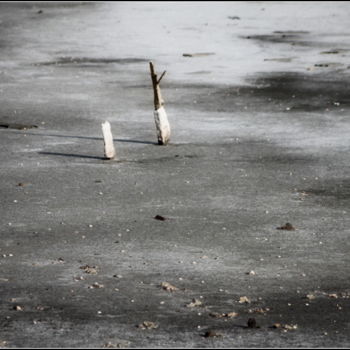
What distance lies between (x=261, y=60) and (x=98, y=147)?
38.7ft

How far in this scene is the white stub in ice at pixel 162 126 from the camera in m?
19.9

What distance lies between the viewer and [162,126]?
65.8 feet

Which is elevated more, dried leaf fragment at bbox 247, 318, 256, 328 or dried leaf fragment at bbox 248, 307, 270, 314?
dried leaf fragment at bbox 247, 318, 256, 328

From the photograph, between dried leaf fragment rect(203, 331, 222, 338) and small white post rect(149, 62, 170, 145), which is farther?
small white post rect(149, 62, 170, 145)

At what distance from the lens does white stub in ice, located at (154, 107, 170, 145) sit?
19.9m

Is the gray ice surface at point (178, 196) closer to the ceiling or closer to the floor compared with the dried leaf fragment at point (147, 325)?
closer to the floor

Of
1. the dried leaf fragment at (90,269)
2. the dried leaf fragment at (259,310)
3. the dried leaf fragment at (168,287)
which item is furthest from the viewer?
the dried leaf fragment at (90,269)

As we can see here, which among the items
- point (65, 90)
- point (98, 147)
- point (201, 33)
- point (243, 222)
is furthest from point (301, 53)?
point (243, 222)

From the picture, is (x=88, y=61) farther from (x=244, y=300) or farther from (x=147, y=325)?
(x=147, y=325)

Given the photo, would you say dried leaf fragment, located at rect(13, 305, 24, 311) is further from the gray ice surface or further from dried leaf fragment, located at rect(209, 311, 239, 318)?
dried leaf fragment, located at rect(209, 311, 239, 318)

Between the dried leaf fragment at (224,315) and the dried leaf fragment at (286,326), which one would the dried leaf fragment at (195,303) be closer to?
the dried leaf fragment at (224,315)

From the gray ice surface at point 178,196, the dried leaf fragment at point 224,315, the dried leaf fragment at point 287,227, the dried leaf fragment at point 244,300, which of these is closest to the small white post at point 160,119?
the gray ice surface at point 178,196

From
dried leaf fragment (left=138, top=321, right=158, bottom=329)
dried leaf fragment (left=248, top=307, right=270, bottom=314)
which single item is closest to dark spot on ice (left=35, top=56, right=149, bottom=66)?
dried leaf fragment (left=248, top=307, right=270, bottom=314)

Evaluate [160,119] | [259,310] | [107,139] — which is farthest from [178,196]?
[259,310]
